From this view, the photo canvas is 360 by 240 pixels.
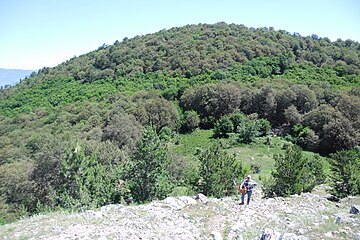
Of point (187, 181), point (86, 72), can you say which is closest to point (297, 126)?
point (187, 181)

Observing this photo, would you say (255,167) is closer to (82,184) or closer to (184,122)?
(82,184)

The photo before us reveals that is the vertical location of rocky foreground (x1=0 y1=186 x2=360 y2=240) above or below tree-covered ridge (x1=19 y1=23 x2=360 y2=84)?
below

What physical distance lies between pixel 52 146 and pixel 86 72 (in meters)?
67.3

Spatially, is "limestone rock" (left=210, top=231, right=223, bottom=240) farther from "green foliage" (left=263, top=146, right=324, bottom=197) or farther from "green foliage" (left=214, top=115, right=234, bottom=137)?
"green foliage" (left=214, top=115, right=234, bottom=137)

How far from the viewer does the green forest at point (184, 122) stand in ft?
65.9

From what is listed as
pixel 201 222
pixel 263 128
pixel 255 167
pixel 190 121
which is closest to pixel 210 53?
pixel 190 121

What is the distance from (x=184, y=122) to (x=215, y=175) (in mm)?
35196

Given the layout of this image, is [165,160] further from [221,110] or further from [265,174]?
[221,110]

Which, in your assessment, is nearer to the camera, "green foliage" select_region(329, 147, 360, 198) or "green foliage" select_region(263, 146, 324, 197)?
"green foliage" select_region(329, 147, 360, 198)

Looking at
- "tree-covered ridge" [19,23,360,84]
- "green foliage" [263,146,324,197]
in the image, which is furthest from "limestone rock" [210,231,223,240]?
"tree-covered ridge" [19,23,360,84]

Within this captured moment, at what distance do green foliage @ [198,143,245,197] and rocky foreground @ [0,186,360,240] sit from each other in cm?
560

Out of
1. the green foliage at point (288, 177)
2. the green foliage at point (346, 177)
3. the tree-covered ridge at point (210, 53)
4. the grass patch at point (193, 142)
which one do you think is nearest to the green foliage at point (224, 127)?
the grass patch at point (193, 142)

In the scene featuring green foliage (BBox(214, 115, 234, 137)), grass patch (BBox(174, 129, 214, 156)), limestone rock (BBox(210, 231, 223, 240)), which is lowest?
grass patch (BBox(174, 129, 214, 156))

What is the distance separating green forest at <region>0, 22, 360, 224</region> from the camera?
20.1 meters
